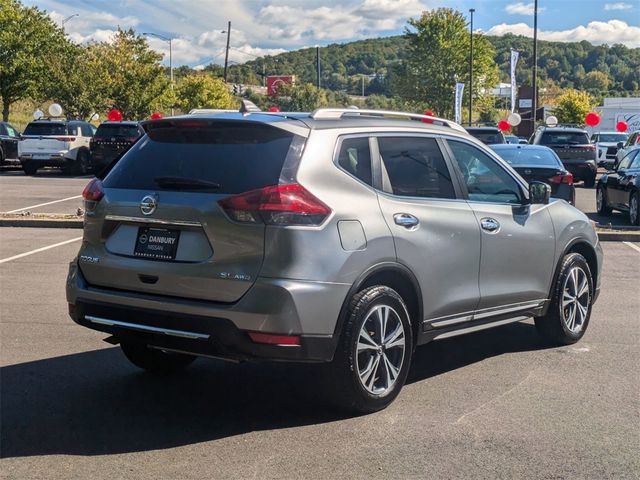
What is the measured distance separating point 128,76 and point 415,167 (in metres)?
42.3

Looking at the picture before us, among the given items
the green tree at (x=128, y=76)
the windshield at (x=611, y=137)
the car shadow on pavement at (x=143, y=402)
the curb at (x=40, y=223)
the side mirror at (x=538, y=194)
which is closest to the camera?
the car shadow on pavement at (x=143, y=402)

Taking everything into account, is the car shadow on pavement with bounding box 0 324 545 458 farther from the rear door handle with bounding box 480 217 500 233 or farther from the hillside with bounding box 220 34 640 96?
the hillside with bounding box 220 34 640 96

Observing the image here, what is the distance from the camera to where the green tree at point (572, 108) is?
8012cm

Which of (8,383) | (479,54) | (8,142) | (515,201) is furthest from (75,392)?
(479,54)

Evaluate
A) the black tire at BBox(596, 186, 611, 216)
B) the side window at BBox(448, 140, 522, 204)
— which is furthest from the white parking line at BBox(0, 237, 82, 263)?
the black tire at BBox(596, 186, 611, 216)

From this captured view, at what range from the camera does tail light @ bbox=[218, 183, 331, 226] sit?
4.43m

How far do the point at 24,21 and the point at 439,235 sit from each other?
124 feet

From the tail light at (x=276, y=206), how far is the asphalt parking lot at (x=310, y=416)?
3.26ft

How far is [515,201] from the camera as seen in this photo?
6.20 meters

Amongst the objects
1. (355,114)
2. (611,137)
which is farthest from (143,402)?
(611,137)

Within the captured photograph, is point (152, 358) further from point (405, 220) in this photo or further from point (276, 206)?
point (405, 220)

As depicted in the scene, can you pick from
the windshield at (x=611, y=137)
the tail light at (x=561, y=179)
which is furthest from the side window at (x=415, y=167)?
the windshield at (x=611, y=137)

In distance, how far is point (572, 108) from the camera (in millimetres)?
80438

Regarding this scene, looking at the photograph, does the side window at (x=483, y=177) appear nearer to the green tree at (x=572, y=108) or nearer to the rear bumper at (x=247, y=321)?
the rear bumper at (x=247, y=321)
